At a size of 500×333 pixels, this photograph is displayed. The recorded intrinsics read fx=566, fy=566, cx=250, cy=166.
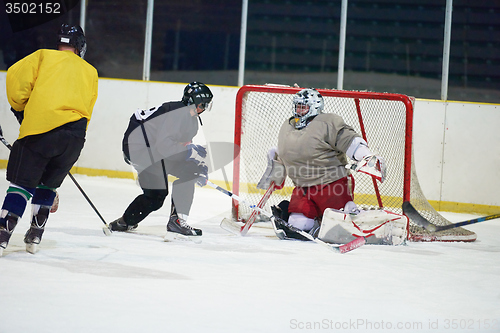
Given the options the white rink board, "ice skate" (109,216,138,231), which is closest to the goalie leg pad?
"ice skate" (109,216,138,231)

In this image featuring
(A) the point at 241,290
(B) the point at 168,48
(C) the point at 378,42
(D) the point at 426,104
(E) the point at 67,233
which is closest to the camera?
(A) the point at 241,290

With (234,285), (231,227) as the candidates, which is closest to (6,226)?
(234,285)

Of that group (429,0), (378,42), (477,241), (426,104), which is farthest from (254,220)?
(429,0)

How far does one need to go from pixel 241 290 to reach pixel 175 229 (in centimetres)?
110

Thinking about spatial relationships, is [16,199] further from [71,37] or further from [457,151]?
[457,151]

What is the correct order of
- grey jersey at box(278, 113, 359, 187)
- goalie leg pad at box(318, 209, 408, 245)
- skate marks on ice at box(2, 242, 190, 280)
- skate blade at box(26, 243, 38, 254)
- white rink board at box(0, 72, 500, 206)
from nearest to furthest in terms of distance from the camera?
skate marks on ice at box(2, 242, 190, 280) < skate blade at box(26, 243, 38, 254) < goalie leg pad at box(318, 209, 408, 245) < grey jersey at box(278, 113, 359, 187) < white rink board at box(0, 72, 500, 206)

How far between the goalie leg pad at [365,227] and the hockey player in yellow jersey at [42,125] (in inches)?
56.2

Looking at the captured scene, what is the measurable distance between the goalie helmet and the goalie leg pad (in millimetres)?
590

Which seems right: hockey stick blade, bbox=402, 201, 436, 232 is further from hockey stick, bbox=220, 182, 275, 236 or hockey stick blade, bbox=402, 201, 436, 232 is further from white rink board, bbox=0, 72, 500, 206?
white rink board, bbox=0, 72, 500, 206

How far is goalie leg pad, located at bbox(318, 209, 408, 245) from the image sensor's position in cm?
315

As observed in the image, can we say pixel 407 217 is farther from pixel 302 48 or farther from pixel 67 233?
pixel 302 48

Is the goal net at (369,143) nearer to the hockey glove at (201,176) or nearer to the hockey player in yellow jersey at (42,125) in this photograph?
the hockey glove at (201,176)

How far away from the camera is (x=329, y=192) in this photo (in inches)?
133

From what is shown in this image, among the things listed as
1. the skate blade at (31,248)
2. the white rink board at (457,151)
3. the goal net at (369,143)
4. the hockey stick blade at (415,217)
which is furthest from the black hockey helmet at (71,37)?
the white rink board at (457,151)
